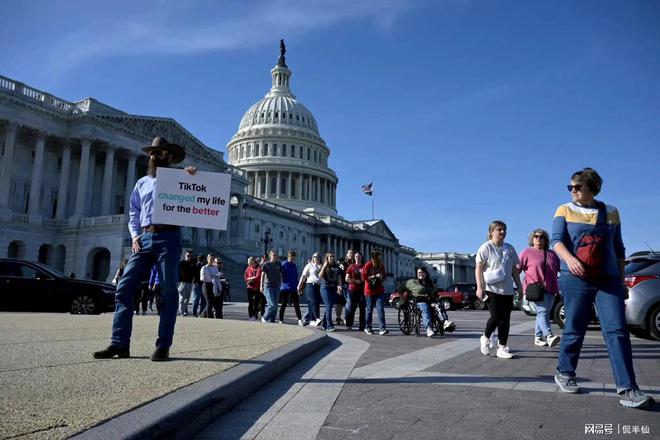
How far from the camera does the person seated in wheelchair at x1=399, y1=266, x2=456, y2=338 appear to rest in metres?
11.5

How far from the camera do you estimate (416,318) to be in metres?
11.9

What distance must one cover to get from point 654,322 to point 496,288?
4536 millimetres

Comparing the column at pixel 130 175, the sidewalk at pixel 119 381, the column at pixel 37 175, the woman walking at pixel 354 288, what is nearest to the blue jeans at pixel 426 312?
the woman walking at pixel 354 288

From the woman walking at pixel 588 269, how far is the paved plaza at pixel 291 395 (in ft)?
1.60

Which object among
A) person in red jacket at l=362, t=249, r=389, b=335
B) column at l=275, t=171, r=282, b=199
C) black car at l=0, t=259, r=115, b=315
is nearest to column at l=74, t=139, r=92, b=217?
black car at l=0, t=259, r=115, b=315

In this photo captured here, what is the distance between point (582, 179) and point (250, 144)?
10509 cm

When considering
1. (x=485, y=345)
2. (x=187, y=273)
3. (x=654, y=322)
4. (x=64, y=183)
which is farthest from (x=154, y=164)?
(x=64, y=183)

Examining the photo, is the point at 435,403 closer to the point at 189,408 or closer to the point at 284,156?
the point at 189,408

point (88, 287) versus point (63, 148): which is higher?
point (63, 148)

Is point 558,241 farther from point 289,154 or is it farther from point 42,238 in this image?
point 289,154

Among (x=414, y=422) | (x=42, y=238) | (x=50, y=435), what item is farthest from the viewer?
(x=42, y=238)

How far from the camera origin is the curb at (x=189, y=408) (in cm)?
296

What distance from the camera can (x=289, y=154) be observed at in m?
106

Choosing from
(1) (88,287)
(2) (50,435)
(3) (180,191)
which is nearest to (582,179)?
(3) (180,191)
